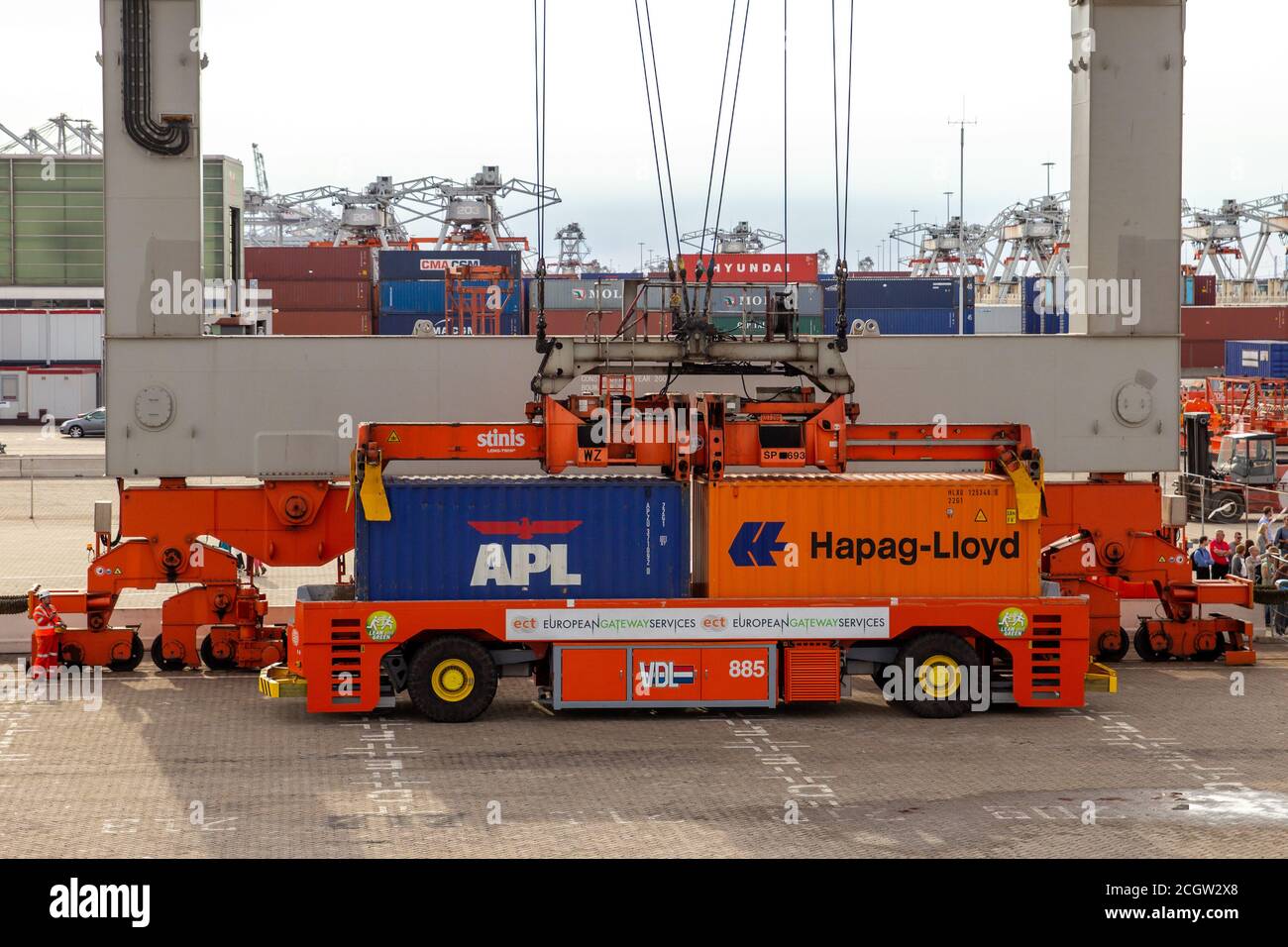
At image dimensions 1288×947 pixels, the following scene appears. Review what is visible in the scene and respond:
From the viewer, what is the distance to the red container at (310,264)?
68188mm

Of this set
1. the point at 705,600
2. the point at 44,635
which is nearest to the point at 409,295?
the point at 44,635

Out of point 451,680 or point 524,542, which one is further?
point 524,542

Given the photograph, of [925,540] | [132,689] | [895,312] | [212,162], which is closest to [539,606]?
[925,540]

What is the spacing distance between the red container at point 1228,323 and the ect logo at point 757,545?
8564 cm

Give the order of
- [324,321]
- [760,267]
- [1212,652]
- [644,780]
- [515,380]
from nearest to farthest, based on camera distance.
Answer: [644,780] < [1212,652] < [515,380] < [324,321] < [760,267]

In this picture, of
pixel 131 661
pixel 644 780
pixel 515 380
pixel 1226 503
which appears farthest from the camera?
pixel 1226 503

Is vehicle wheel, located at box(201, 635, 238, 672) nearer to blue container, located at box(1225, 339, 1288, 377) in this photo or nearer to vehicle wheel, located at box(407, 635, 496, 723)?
vehicle wheel, located at box(407, 635, 496, 723)

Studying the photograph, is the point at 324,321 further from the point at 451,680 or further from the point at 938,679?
the point at 938,679

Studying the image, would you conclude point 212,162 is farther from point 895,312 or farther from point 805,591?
point 805,591

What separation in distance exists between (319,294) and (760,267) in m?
18.6

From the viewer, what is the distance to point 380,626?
19438 mm

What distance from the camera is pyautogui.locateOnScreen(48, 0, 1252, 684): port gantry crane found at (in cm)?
2312

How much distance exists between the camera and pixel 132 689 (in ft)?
71.5

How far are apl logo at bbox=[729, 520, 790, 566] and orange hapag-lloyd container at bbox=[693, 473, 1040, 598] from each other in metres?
0.01
